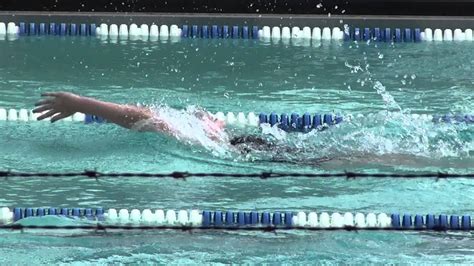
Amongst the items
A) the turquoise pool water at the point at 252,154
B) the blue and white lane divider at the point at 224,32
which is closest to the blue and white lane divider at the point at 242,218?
the turquoise pool water at the point at 252,154

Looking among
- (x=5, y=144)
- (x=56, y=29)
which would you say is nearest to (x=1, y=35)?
(x=56, y=29)

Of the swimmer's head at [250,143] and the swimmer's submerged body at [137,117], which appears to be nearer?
the swimmer's submerged body at [137,117]

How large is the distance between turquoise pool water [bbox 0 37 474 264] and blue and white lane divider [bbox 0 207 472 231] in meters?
0.09

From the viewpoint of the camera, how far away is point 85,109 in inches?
167

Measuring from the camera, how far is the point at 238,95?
5.55 meters

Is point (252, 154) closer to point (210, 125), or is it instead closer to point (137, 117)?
point (210, 125)

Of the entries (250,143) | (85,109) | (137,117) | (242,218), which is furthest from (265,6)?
(242,218)

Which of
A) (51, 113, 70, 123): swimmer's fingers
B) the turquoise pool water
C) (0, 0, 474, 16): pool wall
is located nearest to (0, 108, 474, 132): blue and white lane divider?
the turquoise pool water

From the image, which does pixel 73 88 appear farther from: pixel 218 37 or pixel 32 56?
pixel 218 37

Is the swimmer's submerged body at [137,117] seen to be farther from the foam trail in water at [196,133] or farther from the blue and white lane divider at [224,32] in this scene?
the blue and white lane divider at [224,32]

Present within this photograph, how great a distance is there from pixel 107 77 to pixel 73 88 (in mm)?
271

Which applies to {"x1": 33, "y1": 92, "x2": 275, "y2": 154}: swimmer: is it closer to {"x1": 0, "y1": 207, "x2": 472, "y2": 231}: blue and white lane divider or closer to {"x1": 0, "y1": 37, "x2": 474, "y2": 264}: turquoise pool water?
{"x1": 0, "y1": 37, "x2": 474, "y2": 264}: turquoise pool water

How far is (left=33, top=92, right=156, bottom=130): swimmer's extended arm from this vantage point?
165 inches

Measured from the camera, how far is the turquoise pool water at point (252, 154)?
377 centimetres
